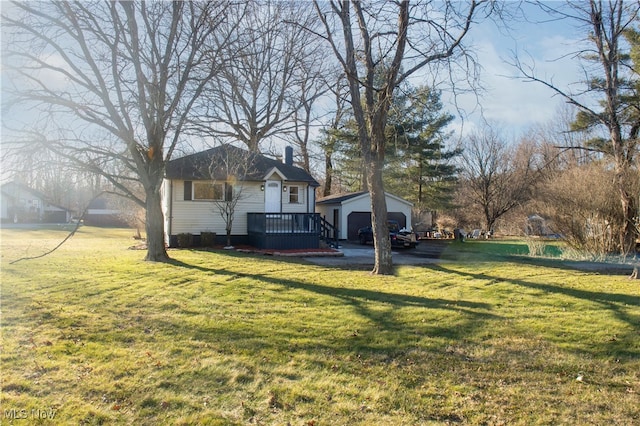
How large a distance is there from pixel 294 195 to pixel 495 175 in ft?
71.9

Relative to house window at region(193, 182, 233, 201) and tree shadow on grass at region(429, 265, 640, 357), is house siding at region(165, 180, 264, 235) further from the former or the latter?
tree shadow on grass at region(429, 265, 640, 357)

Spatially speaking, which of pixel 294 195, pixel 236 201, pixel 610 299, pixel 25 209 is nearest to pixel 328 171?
pixel 294 195

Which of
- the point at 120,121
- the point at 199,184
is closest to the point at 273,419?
the point at 120,121

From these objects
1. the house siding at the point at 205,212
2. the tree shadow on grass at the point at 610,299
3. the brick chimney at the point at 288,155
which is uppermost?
the brick chimney at the point at 288,155

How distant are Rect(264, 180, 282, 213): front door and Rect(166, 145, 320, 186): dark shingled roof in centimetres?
A: 57

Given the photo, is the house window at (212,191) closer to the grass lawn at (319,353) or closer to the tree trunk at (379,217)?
the tree trunk at (379,217)

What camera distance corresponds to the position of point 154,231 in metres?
13.9

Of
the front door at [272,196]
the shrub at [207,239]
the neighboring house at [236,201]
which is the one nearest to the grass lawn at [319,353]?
the neighboring house at [236,201]

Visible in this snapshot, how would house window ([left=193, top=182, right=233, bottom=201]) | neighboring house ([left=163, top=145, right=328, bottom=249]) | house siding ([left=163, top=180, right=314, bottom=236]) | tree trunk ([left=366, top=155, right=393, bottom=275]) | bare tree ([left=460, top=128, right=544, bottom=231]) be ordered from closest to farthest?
tree trunk ([left=366, top=155, right=393, bottom=275]), neighboring house ([left=163, top=145, right=328, bottom=249]), house siding ([left=163, top=180, right=314, bottom=236]), house window ([left=193, top=182, right=233, bottom=201]), bare tree ([left=460, top=128, right=544, bottom=231])

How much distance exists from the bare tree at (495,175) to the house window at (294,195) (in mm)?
18905

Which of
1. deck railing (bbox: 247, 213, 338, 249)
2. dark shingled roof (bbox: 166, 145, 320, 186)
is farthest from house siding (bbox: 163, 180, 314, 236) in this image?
deck railing (bbox: 247, 213, 338, 249)

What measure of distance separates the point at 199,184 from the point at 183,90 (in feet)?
22.4

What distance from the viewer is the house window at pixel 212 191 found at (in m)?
20.2

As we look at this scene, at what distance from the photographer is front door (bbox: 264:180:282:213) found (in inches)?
833
